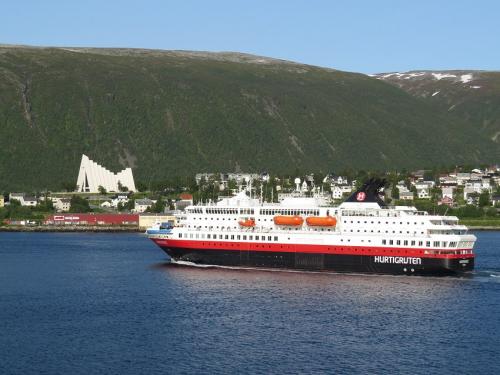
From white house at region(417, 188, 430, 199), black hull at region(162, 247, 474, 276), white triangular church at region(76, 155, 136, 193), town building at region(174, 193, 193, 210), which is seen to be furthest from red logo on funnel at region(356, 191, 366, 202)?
white triangular church at region(76, 155, 136, 193)

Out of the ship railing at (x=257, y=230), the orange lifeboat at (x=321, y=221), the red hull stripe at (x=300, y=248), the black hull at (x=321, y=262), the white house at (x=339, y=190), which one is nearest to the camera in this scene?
the black hull at (x=321, y=262)

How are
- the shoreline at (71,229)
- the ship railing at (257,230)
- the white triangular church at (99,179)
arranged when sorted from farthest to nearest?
1. the white triangular church at (99,179)
2. the shoreline at (71,229)
3. the ship railing at (257,230)

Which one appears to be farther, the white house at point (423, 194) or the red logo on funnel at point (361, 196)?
the white house at point (423, 194)

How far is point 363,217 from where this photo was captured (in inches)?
2506

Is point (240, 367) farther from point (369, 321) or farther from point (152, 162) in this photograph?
point (152, 162)

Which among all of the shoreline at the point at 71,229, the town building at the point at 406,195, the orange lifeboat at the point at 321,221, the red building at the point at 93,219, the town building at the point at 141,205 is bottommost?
the shoreline at the point at 71,229

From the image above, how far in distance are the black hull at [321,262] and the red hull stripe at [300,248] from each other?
21cm

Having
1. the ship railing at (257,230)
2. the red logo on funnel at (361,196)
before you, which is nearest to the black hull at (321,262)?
the ship railing at (257,230)

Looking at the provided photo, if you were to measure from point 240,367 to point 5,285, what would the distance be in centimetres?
2575

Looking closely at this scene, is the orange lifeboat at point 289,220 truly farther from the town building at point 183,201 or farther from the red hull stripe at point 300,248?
the town building at point 183,201

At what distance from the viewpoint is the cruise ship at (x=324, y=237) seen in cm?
6138

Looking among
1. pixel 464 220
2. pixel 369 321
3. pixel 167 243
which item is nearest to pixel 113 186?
pixel 464 220

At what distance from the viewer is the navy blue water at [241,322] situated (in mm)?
39250

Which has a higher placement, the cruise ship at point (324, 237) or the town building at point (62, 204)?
the town building at point (62, 204)
